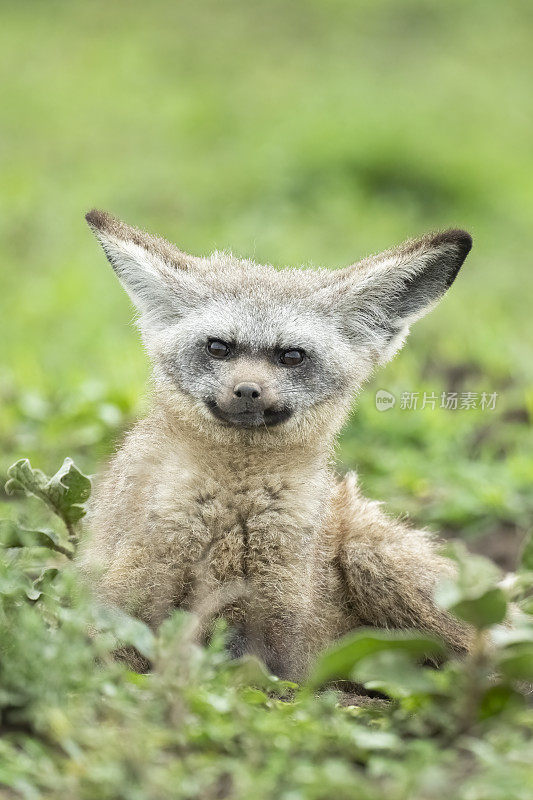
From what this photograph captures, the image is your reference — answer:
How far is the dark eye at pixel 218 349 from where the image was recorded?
459 cm

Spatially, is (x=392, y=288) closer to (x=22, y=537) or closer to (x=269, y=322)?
(x=269, y=322)

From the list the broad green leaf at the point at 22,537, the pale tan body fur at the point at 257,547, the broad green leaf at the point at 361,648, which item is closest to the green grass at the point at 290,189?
the broad green leaf at the point at 361,648

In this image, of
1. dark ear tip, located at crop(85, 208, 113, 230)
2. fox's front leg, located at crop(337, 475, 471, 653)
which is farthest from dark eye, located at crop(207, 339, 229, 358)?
fox's front leg, located at crop(337, 475, 471, 653)

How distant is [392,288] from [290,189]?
733 cm

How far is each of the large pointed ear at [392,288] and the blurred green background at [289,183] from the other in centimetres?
159

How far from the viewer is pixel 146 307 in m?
4.88

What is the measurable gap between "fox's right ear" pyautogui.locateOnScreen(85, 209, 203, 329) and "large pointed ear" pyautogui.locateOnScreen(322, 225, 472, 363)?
649mm

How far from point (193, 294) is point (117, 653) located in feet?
5.48

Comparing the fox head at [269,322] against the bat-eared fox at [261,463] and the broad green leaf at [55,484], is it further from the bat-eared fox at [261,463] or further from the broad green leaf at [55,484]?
the broad green leaf at [55,484]

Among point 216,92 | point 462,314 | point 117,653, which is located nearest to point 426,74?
point 216,92

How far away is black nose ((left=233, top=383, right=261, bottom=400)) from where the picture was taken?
4.29 meters

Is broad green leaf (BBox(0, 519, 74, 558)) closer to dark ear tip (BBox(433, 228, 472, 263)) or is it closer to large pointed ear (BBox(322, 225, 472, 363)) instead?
large pointed ear (BBox(322, 225, 472, 363))

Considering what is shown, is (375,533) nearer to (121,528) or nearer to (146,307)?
(121,528)

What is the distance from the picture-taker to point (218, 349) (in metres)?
4.59
